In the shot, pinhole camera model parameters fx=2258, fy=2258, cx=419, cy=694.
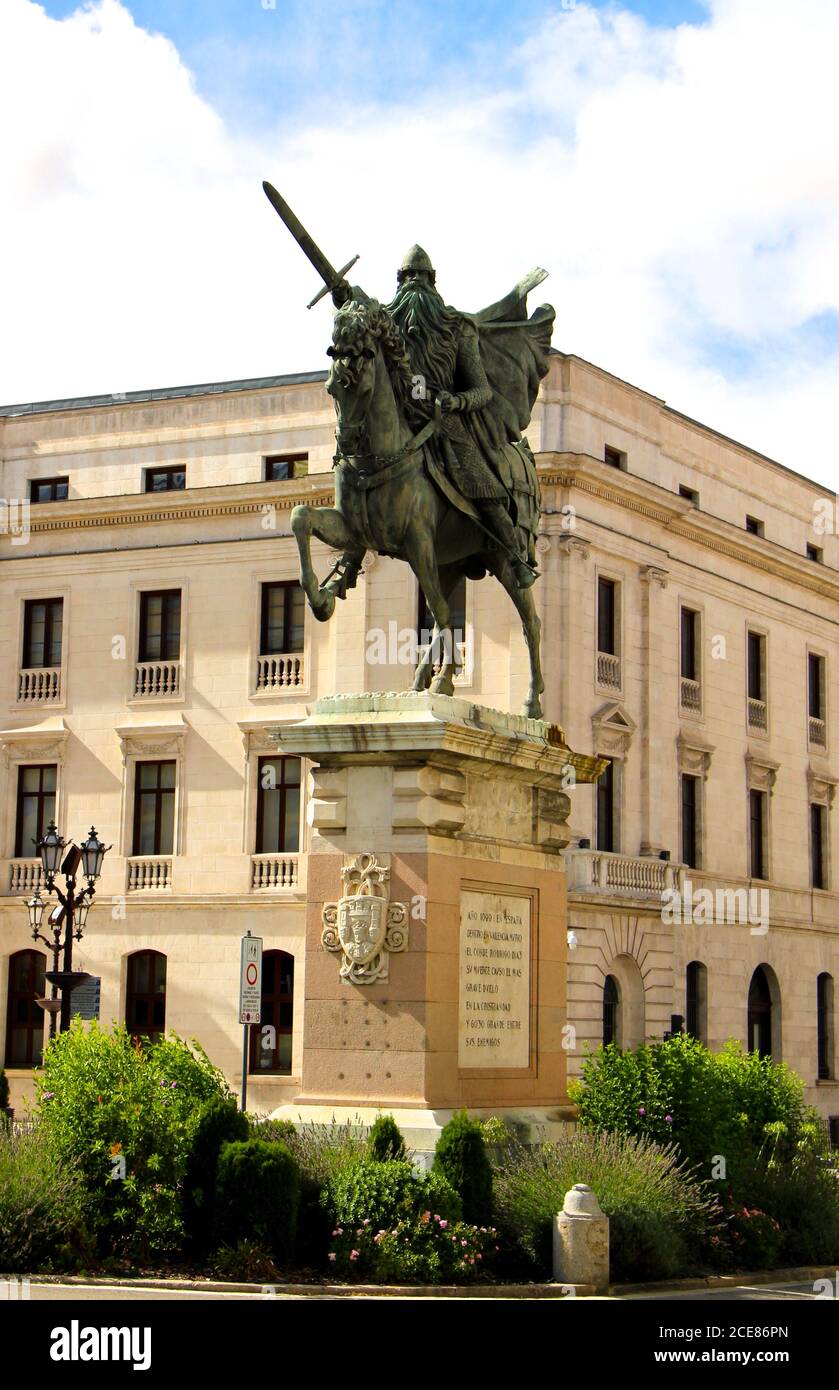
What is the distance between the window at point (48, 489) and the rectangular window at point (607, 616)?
13.6 metres

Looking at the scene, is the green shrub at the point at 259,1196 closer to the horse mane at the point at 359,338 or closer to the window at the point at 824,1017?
the horse mane at the point at 359,338

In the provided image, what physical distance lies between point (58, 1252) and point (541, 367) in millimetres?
8887

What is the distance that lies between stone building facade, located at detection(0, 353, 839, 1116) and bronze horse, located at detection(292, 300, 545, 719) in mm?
29503

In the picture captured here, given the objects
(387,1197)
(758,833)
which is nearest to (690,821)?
(758,833)

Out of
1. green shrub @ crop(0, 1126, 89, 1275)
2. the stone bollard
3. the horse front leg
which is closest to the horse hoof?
the horse front leg

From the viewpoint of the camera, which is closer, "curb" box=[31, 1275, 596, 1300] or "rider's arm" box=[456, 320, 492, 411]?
"curb" box=[31, 1275, 596, 1300]

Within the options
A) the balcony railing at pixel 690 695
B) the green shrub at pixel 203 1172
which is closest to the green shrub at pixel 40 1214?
the green shrub at pixel 203 1172

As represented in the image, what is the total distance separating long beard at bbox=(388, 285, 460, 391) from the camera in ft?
60.8

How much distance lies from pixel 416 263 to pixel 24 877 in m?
36.4

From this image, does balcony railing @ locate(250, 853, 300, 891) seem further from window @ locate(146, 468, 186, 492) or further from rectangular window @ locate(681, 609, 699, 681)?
rectangular window @ locate(681, 609, 699, 681)

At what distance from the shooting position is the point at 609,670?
5112 cm

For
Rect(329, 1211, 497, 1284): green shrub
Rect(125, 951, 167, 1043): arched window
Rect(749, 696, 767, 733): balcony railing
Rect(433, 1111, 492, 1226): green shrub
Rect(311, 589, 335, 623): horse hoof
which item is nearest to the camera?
Rect(329, 1211, 497, 1284): green shrub

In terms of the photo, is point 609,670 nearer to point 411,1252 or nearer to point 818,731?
point 818,731

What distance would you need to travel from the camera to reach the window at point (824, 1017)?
5966cm
